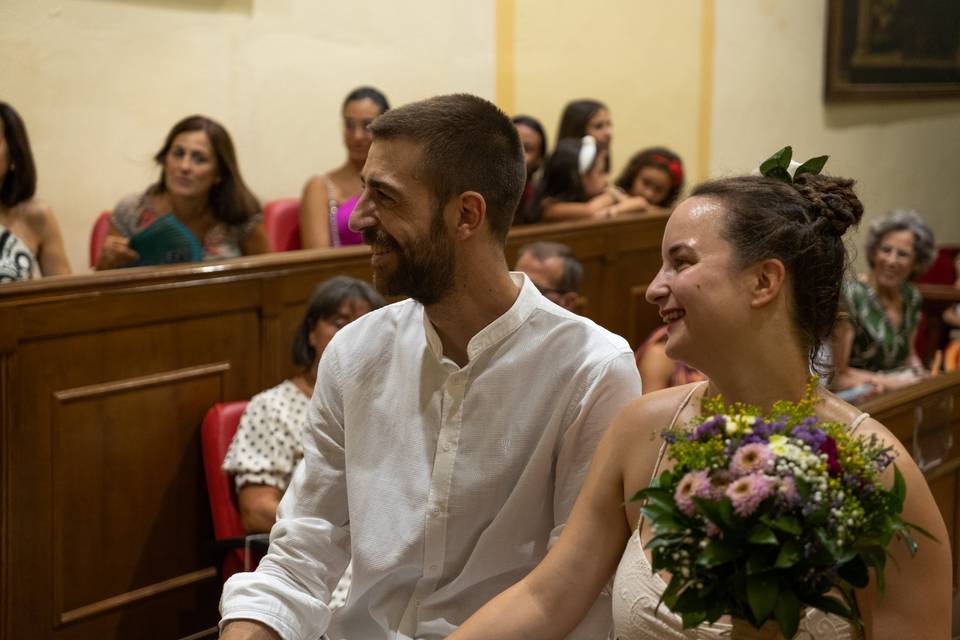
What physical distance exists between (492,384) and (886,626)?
2.50ft

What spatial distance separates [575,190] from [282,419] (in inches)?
105

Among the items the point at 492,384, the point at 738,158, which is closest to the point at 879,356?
the point at 738,158

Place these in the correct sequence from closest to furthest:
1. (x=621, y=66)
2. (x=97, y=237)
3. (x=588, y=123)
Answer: (x=97, y=237) → (x=588, y=123) → (x=621, y=66)

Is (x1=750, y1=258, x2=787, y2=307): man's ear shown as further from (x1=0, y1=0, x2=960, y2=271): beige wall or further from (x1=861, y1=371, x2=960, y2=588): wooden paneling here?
(x1=0, y1=0, x2=960, y2=271): beige wall

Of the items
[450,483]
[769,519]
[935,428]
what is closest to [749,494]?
[769,519]

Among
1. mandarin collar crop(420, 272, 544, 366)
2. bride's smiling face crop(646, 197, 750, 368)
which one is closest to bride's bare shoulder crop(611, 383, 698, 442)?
bride's smiling face crop(646, 197, 750, 368)

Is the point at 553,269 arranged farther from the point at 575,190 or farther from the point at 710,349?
the point at 710,349

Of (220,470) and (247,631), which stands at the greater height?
(247,631)

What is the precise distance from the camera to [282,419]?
12.1ft

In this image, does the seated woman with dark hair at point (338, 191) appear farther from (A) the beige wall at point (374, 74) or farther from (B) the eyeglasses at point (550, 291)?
(B) the eyeglasses at point (550, 291)

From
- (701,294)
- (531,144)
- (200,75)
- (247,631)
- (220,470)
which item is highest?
(200,75)

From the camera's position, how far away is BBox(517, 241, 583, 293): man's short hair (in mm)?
4480

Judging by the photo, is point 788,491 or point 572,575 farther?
point 572,575

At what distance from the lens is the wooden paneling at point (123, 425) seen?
3.40 m
